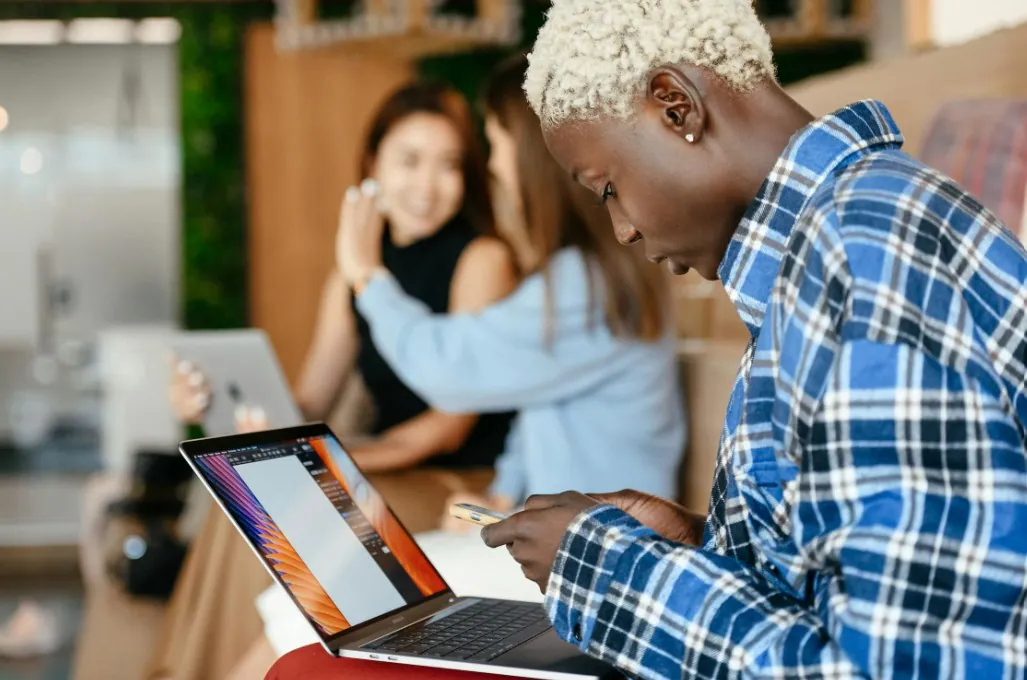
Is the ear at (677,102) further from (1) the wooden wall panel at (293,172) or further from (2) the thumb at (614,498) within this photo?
(1) the wooden wall panel at (293,172)

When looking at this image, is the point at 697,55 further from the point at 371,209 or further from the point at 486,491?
the point at 371,209

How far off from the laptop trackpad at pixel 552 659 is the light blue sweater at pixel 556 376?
1.08 m

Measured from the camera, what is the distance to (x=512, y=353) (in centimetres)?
187

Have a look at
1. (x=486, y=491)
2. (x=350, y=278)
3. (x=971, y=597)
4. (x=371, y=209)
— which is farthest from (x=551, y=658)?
(x=371, y=209)

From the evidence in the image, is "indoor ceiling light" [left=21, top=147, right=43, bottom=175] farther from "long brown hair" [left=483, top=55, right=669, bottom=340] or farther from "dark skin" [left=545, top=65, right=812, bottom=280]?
"dark skin" [left=545, top=65, right=812, bottom=280]

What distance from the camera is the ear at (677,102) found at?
0.66 m

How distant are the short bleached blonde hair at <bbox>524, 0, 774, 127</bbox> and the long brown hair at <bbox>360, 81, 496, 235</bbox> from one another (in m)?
1.57

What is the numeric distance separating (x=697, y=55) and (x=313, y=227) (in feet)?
13.3

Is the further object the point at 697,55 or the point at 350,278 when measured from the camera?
the point at 350,278

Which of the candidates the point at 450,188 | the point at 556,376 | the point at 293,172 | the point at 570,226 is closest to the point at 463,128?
the point at 450,188

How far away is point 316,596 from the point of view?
0.80 meters

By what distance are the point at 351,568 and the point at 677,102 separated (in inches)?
16.1

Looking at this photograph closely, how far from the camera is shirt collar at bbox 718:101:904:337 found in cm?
64

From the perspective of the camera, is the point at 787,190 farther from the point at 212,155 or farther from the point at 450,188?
the point at 212,155
